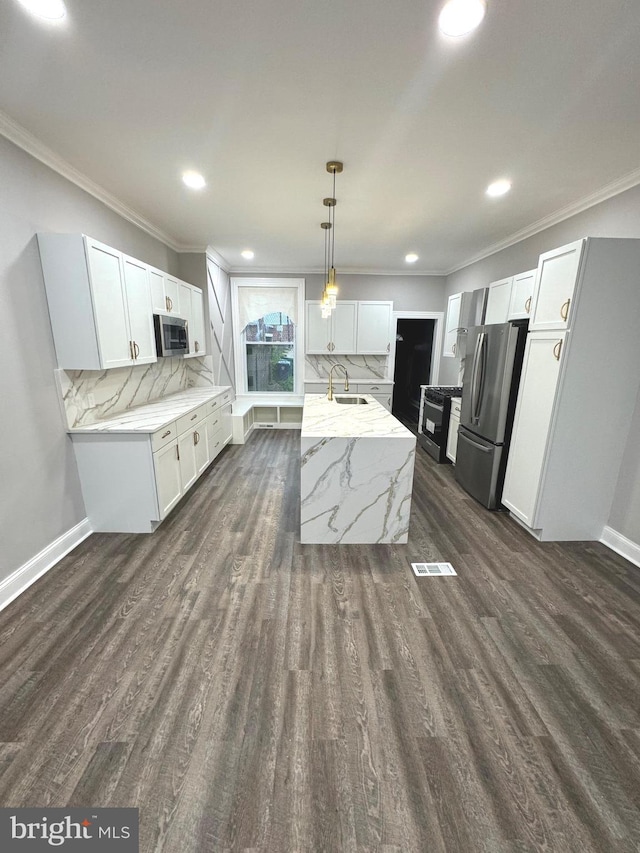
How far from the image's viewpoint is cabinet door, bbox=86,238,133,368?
238 cm

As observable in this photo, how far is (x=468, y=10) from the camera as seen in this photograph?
1.23 metres

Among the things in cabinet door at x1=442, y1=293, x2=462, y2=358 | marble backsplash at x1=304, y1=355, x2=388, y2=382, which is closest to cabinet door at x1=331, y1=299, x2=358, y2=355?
marble backsplash at x1=304, y1=355, x2=388, y2=382

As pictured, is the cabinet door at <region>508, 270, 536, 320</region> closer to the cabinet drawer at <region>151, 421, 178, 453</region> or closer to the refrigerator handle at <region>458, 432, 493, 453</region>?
the refrigerator handle at <region>458, 432, 493, 453</region>

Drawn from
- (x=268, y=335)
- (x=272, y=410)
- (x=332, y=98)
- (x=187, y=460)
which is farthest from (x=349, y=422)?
(x=268, y=335)

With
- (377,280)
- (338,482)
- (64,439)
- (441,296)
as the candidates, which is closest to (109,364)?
(64,439)

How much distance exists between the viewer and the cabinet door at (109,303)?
2.38 metres

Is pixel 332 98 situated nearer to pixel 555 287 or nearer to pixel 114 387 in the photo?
pixel 555 287

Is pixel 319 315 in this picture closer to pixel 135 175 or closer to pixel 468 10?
pixel 135 175

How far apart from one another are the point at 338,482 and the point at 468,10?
2426mm

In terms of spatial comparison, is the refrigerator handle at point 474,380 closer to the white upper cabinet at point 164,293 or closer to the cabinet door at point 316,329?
the cabinet door at point 316,329

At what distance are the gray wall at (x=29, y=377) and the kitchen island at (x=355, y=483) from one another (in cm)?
179

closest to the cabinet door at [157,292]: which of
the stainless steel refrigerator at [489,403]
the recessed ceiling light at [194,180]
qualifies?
the recessed ceiling light at [194,180]

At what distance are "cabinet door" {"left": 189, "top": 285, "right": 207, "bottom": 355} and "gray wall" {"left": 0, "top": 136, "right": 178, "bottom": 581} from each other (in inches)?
67.3

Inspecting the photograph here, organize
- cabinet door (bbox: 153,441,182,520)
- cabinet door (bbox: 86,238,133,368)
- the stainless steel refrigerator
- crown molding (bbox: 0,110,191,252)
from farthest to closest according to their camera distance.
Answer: the stainless steel refrigerator
cabinet door (bbox: 153,441,182,520)
cabinet door (bbox: 86,238,133,368)
crown molding (bbox: 0,110,191,252)
